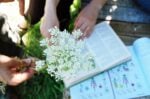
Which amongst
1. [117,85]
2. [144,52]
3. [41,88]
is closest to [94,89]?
[117,85]

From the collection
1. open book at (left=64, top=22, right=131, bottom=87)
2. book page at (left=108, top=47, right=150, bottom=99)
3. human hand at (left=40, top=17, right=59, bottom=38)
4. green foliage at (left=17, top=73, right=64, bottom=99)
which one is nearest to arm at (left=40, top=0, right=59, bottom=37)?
human hand at (left=40, top=17, right=59, bottom=38)

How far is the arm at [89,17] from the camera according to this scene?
1204 mm

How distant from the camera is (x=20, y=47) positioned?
5.00 ft

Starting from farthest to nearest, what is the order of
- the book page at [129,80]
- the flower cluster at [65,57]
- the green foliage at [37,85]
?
the green foliage at [37,85] < the book page at [129,80] < the flower cluster at [65,57]

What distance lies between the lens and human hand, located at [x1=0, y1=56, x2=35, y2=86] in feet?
4.25

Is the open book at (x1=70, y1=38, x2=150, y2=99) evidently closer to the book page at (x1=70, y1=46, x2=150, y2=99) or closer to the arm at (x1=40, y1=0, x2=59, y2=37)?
the book page at (x1=70, y1=46, x2=150, y2=99)

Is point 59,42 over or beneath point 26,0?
beneath

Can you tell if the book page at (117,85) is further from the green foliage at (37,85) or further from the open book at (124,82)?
the green foliage at (37,85)

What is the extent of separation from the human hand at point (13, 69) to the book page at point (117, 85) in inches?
10.0

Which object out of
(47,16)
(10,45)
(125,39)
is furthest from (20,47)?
(125,39)

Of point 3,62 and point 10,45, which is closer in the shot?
point 3,62

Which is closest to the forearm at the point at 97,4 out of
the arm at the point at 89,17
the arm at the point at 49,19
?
the arm at the point at 89,17

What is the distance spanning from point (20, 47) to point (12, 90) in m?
0.20

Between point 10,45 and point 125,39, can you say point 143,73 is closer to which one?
point 125,39
